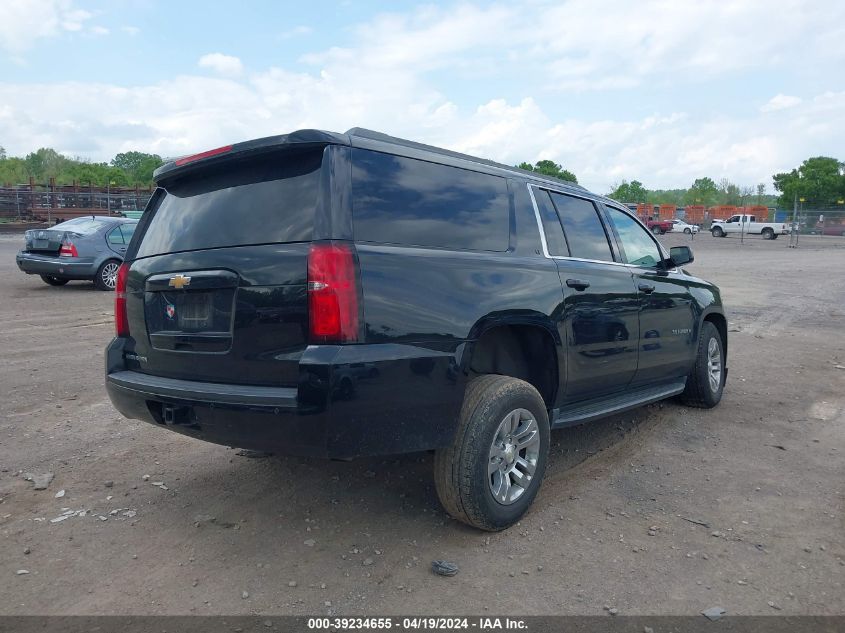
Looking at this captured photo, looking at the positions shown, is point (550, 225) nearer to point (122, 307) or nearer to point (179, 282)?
point (179, 282)

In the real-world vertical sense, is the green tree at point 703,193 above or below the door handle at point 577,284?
above

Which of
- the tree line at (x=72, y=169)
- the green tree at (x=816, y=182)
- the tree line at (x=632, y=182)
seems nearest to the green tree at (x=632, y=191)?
the tree line at (x=632, y=182)

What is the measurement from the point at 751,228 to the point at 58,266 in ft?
152

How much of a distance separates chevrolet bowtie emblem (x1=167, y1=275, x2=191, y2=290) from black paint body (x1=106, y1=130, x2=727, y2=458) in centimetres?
3

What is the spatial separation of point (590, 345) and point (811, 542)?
1.54 metres

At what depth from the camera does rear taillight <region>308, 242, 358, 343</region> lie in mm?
2898

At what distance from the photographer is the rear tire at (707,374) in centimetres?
576

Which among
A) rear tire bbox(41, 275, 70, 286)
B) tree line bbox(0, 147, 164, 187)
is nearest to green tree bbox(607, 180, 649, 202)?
tree line bbox(0, 147, 164, 187)

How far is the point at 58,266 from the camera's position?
12969mm

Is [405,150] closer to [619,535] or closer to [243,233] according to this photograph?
[243,233]

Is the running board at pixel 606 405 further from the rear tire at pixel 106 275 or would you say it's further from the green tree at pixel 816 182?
the green tree at pixel 816 182

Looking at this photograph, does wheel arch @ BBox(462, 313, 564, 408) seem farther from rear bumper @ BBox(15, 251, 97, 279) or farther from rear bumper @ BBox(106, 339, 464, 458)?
rear bumper @ BBox(15, 251, 97, 279)

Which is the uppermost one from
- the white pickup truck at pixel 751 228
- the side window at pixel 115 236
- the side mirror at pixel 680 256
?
the white pickup truck at pixel 751 228

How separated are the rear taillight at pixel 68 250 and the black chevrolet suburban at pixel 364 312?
1034cm
